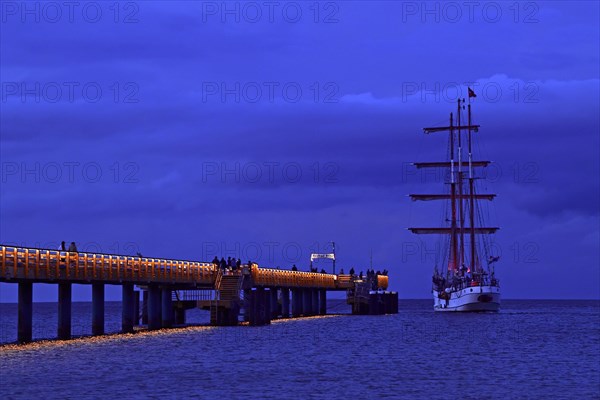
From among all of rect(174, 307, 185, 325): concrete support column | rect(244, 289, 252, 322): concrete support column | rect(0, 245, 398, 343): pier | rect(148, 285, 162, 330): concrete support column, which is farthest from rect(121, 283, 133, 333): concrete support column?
rect(174, 307, 185, 325): concrete support column

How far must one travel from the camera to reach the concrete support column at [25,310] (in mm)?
64875

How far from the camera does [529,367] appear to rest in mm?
61531

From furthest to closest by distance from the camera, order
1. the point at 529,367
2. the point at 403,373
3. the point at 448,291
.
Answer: the point at 448,291 < the point at 529,367 < the point at 403,373

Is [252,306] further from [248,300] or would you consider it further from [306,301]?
[306,301]

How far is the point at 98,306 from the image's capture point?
76.9 metres

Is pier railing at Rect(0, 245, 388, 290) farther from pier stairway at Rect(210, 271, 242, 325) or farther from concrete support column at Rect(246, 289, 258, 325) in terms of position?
concrete support column at Rect(246, 289, 258, 325)

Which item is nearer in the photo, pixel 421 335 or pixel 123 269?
pixel 123 269

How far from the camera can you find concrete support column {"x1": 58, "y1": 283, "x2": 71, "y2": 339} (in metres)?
70.2

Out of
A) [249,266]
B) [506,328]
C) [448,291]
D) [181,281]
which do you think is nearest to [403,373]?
[181,281]

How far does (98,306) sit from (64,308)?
605 cm

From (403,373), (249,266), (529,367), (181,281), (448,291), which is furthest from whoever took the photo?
(448,291)

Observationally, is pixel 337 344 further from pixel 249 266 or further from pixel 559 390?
pixel 559 390

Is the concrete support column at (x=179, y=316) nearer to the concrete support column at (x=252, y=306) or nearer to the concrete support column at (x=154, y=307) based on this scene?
the concrete support column at (x=252, y=306)

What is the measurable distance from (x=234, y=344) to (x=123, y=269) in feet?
29.3
